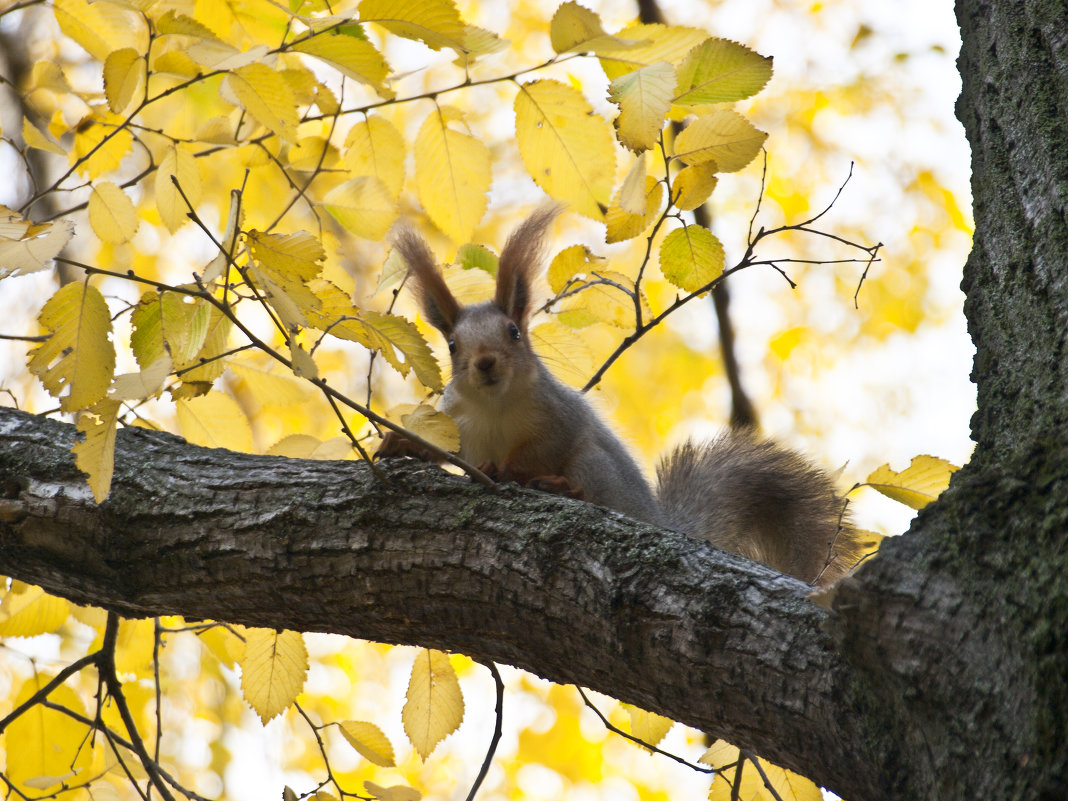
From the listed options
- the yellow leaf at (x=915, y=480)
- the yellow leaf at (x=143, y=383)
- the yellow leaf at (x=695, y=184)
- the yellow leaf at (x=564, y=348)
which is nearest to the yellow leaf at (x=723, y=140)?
the yellow leaf at (x=695, y=184)

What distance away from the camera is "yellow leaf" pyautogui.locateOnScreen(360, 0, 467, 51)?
58.4 inches

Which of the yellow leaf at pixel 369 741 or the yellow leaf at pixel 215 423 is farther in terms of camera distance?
the yellow leaf at pixel 215 423

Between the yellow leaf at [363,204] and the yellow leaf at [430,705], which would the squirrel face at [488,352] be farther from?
the yellow leaf at [430,705]

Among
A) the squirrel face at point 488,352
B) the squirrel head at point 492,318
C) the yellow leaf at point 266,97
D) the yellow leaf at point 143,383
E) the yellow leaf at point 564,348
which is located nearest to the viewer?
the yellow leaf at point 143,383

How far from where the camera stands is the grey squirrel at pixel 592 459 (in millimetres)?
3037

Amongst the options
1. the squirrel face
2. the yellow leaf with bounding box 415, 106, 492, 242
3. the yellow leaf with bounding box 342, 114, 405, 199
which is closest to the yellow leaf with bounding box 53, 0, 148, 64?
the yellow leaf with bounding box 342, 114, 405, 199

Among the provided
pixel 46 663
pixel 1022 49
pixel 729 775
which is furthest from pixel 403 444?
pixel 1022 49

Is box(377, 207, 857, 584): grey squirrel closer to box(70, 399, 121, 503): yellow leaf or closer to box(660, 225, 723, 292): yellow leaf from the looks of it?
box(660, 225, 723, 292): yellow leaf

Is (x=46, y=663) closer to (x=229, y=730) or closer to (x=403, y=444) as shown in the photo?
(x=403, y=444)

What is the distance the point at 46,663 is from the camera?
2781 mm

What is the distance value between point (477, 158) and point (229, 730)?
472 cm

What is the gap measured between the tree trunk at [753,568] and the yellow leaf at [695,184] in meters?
0.49

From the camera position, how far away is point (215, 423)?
2275 mm

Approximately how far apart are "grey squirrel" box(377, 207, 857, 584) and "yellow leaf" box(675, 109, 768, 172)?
3.85 ft
